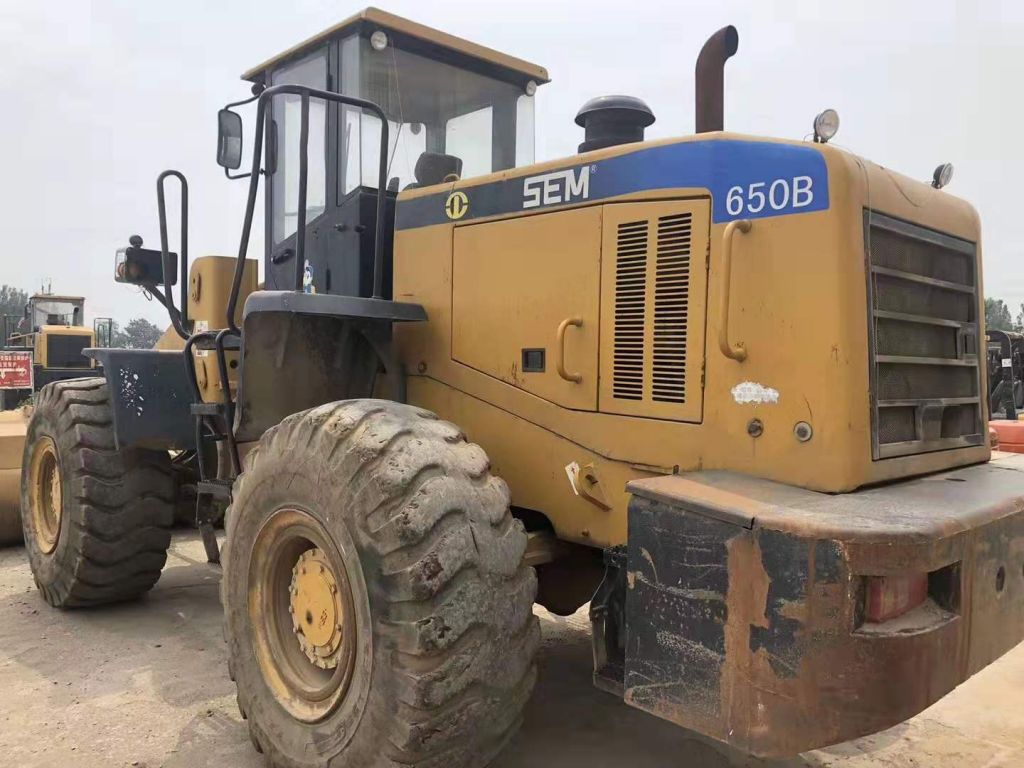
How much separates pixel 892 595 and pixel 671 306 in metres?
1.22

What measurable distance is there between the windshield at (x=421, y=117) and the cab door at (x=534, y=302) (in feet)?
2.83

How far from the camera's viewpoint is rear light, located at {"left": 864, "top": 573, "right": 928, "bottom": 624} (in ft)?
7.73

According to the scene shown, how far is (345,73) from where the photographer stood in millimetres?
4449

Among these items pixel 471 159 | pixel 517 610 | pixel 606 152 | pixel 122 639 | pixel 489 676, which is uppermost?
pixel 471 159

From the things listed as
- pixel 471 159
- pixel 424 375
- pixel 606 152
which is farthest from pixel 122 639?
pixel 606 152

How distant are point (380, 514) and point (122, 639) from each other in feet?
10.1

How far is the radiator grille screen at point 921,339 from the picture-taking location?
116 inches

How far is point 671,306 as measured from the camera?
311 centimetres

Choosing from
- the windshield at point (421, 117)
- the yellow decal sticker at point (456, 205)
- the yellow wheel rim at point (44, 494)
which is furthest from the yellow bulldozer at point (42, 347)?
the yellow decal sticker at point (456, 205)

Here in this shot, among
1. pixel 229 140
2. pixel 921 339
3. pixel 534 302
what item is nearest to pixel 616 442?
pixel 534 302

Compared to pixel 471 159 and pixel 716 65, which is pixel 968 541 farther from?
pixel 471 159

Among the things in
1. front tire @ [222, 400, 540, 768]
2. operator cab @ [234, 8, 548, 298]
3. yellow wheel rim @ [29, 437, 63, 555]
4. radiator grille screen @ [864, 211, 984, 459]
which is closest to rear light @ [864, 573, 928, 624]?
radiator grille screen @ [864, 211, 984, 459]

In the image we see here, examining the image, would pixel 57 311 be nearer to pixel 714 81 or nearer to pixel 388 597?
pixel 714 81

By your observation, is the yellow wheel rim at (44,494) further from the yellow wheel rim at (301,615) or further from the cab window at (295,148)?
the yellow wheel rim at (301,615)
